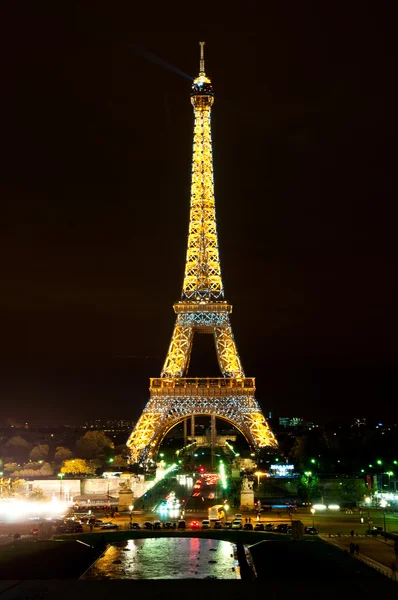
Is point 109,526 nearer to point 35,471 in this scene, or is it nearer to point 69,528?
point 69,528

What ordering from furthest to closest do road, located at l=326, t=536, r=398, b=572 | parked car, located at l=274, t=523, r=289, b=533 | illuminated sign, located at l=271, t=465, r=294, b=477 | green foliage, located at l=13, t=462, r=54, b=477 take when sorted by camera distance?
green foliage, located at l=13, t=462, r=54, b=477 < illuminated sign, located at l=271, t=465, r=294, b=477 < parked car, located at l=274, t=523, r=289, b=533 < road, located at l=326, t=536, r=398, b=572

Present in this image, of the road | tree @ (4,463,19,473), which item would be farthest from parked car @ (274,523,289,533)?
tree @ (4,463,19,473)

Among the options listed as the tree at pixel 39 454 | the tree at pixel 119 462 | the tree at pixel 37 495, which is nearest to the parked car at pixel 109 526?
the tree at pixel 37 495

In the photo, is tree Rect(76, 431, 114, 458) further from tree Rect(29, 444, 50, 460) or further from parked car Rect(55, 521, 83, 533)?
parked car Rect(55, 521, 83, 533)

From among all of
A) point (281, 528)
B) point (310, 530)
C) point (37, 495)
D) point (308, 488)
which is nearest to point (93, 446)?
point (37, 495)

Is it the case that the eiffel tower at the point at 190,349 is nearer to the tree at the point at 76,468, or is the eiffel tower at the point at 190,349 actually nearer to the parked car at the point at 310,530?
the tree at the point at 76,468

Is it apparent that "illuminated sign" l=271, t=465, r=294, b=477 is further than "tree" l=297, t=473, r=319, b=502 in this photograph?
Yes
